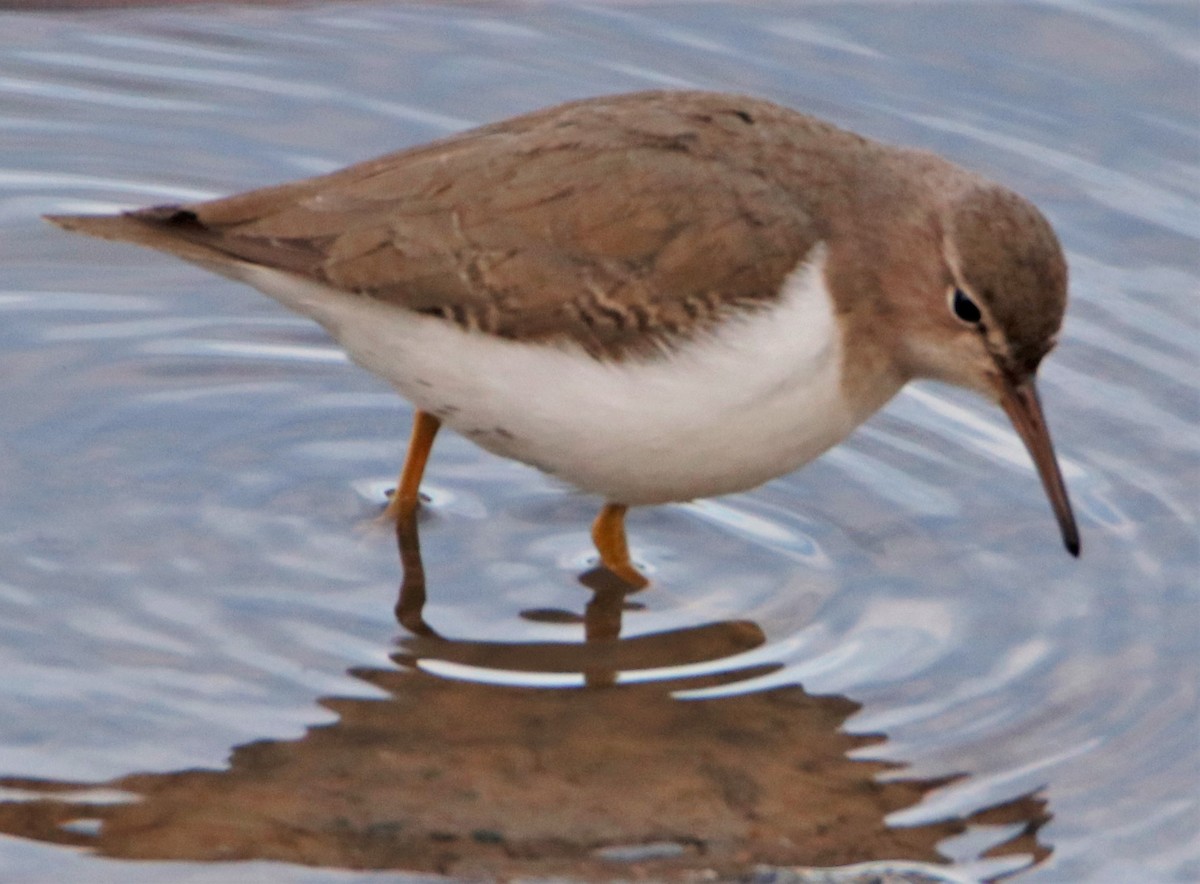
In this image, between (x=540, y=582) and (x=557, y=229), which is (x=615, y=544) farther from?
(x=557, y=229)

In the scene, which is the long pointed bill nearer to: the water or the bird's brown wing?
the water

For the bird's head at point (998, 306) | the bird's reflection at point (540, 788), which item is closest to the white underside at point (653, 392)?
the bird's head at point (998, 306)

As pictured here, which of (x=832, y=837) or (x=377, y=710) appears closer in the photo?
(x=832, y=837)

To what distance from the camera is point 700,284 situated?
6.76m

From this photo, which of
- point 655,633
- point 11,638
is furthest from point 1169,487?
point 11,638

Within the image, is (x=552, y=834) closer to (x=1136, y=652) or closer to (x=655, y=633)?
(x=655, y=633)

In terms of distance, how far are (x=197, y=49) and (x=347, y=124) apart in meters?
1.26

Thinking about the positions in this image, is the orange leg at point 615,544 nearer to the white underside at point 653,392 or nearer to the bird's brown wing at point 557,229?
the white underside at point 653,392

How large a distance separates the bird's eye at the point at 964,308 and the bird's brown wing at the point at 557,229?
0.51 m

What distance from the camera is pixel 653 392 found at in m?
6.75

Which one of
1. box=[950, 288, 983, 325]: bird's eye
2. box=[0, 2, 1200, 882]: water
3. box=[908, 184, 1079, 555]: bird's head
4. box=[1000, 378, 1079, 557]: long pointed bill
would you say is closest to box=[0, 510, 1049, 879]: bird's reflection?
box=[0, 2, 1200, 882]: water

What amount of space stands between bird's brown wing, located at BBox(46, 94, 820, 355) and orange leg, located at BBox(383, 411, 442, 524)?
1.06 m

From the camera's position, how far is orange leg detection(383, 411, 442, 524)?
7.88 m

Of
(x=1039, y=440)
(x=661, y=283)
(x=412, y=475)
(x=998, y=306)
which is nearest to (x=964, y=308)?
(x=998, y=306)
